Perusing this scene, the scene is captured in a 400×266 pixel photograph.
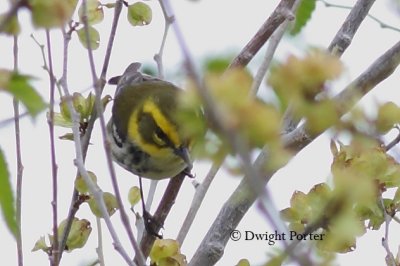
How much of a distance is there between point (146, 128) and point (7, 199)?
257 centimetres

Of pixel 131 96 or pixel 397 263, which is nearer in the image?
pixel 397 263

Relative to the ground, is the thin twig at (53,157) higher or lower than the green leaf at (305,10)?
lower

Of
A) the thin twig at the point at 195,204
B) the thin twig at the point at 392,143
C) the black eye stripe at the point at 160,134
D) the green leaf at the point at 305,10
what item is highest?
the black eye stripe at the point at 160,134

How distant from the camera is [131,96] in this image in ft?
12.7

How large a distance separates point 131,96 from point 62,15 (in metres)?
2.91

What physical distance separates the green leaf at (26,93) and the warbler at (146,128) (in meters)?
2.04

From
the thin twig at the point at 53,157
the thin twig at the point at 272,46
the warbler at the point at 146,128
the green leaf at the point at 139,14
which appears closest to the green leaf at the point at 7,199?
the thin twig at the point at 53,157

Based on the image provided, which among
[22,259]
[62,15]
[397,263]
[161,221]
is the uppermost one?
[161,221]

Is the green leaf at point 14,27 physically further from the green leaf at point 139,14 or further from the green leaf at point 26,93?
the green leaf at point 139,14

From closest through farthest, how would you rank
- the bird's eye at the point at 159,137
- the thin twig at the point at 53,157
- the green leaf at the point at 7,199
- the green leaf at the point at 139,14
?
1. the green leaf at the point at 7,199
2. the thin twig at the point at 53,157
3. the green leaf at the point at 139,14
4. the bird's eye at the point at 159,137

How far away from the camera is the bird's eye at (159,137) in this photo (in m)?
3.49

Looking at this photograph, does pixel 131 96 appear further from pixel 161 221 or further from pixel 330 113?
pixel 330 113

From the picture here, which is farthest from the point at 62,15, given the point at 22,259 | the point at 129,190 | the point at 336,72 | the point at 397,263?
the point at 129,190

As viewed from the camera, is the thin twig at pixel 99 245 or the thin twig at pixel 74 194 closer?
the thin twig at pixel 74 194
